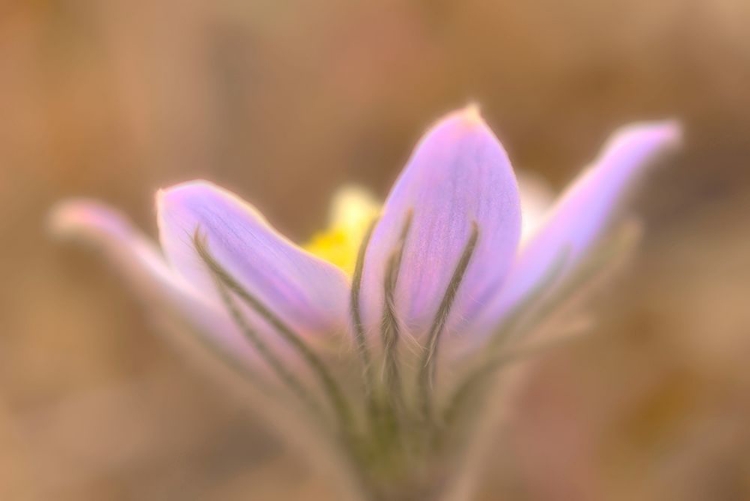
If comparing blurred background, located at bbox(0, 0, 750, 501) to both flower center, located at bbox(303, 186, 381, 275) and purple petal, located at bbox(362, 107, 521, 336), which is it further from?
purple petal, located at bbox(362, 107, 521, 336)

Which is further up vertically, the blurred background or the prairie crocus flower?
the blurred background

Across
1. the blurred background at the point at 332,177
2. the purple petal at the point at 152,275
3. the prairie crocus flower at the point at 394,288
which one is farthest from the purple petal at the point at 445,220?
the blurred background at the point at 332,177

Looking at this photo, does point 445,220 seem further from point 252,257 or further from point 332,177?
point 332,177

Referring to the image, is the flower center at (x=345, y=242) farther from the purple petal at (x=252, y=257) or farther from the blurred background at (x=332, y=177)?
the blurred background at (x=332, y=177)

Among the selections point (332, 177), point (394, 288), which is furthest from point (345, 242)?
point (332, 177)

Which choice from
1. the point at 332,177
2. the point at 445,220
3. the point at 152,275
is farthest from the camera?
the point at 332,177

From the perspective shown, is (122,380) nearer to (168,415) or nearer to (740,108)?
(168,415)

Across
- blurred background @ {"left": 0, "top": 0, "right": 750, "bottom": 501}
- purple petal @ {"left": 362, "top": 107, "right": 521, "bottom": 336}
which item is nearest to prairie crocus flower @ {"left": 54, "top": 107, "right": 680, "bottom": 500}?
purple petal @ {"left": 362, "top": 107, "right": 521, "bottom": 336}
